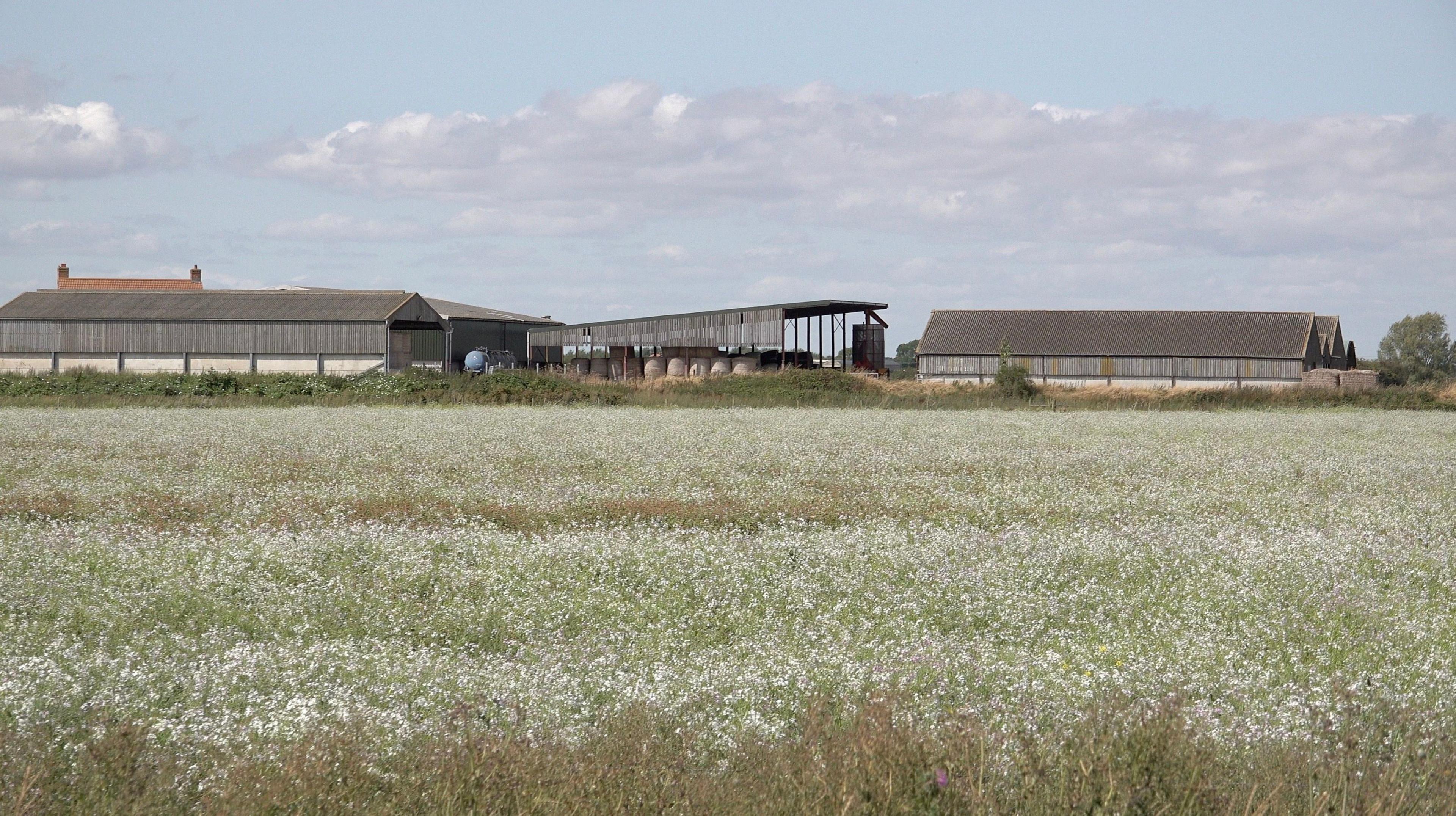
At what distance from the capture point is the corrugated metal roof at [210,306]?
7631cm

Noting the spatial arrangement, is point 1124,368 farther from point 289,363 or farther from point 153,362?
point 153,362

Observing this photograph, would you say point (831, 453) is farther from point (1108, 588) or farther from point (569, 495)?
point (1108, 588)

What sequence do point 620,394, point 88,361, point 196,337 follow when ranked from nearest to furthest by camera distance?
point 620,394, point 196,337, point 88,361

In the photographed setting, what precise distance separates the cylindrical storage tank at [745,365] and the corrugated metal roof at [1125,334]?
20499mm

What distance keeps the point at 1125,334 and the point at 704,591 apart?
75.8 meters

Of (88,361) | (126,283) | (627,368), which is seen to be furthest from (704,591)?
(126,283)

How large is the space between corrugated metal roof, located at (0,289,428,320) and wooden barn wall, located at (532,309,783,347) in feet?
38.5

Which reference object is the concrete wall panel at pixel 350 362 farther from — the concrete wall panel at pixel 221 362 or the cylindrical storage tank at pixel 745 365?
the cylindrical storage tank at pixel 745 365

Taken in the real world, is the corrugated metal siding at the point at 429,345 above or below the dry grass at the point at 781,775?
above

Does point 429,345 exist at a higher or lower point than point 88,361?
higher

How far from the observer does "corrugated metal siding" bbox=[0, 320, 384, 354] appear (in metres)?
75.6

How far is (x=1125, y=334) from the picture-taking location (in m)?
80.4

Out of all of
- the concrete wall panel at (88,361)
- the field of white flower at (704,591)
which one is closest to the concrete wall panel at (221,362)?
the concrete wall panel at (88,361)

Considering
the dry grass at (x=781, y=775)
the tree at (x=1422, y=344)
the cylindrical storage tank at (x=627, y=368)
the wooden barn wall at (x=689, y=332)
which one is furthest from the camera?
the tree at (x=1422, y=344)
